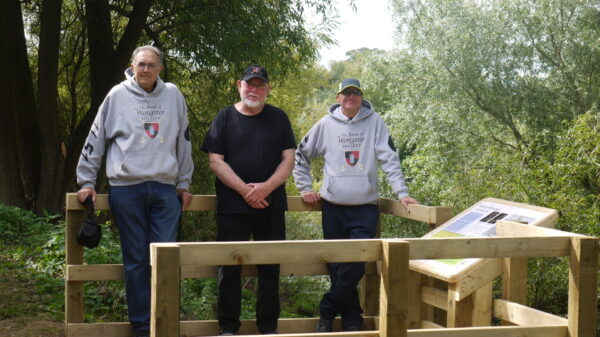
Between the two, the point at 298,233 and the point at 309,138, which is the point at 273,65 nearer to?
the point at 309,138

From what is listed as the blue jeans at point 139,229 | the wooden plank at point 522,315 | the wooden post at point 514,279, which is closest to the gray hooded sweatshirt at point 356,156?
the wooden post at point 514,279

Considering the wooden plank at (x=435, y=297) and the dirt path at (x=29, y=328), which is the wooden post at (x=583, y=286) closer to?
the wooden plank at (x=435, y=297)

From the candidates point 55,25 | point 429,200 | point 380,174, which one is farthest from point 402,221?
point 55,25

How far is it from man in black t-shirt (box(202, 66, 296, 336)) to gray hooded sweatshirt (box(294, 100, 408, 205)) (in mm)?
455

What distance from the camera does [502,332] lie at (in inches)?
152

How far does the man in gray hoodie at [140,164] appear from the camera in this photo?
181 inches

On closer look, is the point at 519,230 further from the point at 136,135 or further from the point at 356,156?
the point at 136,135

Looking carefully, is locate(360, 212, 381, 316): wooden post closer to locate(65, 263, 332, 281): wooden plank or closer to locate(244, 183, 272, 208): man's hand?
locate(65, 263, 332, 281): wooden plank

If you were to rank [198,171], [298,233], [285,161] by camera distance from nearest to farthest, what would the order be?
[285,161] → [198,171] → [298,233]

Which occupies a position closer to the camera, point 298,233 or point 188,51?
point 188,51

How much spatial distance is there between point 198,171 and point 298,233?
7511 mm

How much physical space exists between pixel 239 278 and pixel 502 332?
67.6 inches

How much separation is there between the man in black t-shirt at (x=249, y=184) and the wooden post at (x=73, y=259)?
3.13 feet

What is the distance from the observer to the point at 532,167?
1071 centimetres
